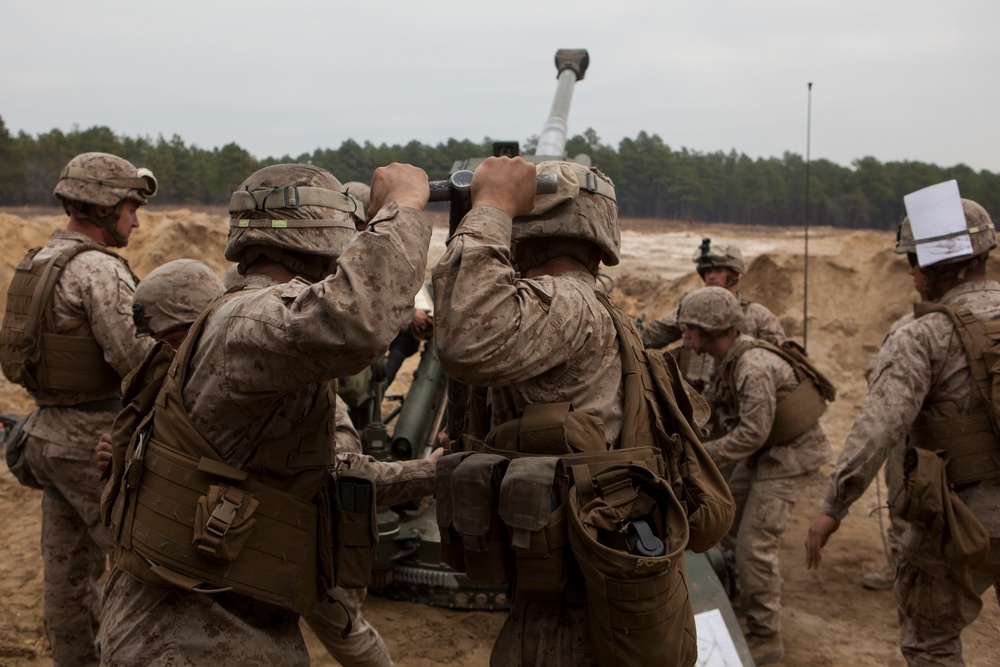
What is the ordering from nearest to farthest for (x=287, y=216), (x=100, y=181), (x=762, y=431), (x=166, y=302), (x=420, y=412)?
(x=287, y=216) < (x=166, y=302) < (x=100, y=181) < (x=762, y=431) < (x=420, y=412)

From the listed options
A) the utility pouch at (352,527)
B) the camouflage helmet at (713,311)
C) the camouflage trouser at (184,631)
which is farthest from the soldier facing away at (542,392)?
the camouflage helmet at (713,311)

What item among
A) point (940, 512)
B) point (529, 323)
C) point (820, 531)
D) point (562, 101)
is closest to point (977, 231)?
point (940, 512)

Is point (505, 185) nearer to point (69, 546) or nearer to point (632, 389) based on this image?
point (632, 389)

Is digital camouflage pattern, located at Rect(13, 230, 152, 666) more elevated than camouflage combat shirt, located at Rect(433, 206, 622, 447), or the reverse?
camouflage combat shirt, located at Rect(433, 206, 622, 447)

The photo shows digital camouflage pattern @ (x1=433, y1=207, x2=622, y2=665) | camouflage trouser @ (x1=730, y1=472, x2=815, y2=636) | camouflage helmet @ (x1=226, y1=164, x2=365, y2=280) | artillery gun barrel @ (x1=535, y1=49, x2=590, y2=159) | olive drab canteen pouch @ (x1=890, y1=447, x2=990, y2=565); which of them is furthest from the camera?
artillery gun barrel @ (x1=535, y1=49, x2=590, y2=159)

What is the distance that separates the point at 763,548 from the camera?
5.40 m

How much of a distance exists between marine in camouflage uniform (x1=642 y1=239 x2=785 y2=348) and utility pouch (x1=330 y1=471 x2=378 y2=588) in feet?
13.7

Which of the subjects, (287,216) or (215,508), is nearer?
(215,508)

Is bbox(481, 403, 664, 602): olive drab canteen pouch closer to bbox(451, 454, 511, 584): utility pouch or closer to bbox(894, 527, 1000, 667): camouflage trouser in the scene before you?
bbox(451, 454, 511, 584): utility pouch

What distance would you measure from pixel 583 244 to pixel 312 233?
0.84 meters

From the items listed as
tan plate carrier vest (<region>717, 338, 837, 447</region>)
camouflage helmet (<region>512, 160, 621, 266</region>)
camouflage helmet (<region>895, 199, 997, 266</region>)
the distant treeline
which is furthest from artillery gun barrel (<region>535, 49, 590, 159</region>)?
the distant treeline

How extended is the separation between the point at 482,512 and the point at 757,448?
343cm

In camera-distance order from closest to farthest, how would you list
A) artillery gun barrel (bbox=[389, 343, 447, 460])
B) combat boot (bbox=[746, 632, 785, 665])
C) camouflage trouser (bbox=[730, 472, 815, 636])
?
combat boot (bbox=[746, 632, 785, 665]) → camouflage trouser (bbox=[730, 472, 815, 636]) → artillery gun barrel (bbox=[389, 343, 447, 460])

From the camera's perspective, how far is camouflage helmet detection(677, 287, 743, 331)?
5.49 meters
